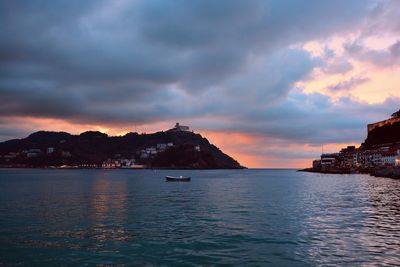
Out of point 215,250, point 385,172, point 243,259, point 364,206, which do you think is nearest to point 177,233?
point 215,250

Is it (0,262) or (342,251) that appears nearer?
(0,262)

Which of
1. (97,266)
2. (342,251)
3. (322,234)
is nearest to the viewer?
(97,266)

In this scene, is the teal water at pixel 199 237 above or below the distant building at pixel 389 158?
below

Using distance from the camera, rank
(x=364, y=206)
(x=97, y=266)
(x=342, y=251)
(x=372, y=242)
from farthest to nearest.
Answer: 1. (x=364, y=206)
2. (x=372, y=242)
3. (x=342, y=251)
4. (x=97, y=266)

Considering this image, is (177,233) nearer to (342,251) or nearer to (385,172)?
(342,251)

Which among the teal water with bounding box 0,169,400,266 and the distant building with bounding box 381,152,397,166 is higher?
the distant building with bounding box 381,152,397,166

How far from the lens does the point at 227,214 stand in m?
39.4

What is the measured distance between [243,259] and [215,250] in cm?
256

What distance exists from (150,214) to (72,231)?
37.5ft

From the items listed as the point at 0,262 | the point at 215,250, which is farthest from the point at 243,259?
the point at 0,262

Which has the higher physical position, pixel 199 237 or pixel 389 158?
pixel 389 158

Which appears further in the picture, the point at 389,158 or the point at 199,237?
the point at 389,158

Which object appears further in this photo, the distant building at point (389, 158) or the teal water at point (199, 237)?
the distant building at point (389, 158)

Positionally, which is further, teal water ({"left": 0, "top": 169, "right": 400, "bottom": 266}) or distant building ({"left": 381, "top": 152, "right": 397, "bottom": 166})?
distant building ({"left": 381, "top": 152, "right": 397, "bottom": 166})
